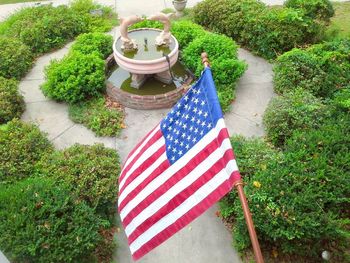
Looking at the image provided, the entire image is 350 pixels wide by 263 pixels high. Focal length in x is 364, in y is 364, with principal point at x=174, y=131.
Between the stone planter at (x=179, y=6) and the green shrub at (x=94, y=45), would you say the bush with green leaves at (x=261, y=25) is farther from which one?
the green shrub at (x=94, y=45)

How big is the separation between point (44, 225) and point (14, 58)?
201 inches

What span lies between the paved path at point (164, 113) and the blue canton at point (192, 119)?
7.57 feet

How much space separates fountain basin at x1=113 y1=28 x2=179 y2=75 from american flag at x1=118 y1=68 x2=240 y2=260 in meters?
3.36

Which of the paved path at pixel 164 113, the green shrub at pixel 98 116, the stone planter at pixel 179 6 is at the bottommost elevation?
the paved path at pixel 164 113

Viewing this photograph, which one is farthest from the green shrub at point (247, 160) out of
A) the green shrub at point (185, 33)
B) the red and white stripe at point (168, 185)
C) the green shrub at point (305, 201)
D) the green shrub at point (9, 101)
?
the green shrub at point (9, 101)

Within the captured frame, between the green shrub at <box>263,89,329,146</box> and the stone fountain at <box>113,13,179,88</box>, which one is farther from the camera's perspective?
the stone fountain at <box>113,13,179,88</box>

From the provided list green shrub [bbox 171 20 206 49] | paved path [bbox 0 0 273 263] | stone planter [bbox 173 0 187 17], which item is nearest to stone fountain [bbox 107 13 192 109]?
paved path [bbox 0 0 273 263]

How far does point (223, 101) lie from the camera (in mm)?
7660

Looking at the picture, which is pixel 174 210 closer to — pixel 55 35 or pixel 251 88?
pixel 251 88

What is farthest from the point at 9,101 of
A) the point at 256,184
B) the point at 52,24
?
the point at 256,184

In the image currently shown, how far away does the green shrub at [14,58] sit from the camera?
8398 mm

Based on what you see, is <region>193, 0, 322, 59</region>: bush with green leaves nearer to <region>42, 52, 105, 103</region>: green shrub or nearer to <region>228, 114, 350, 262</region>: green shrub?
<region>42, 52, 105, 103</region>: green shrub

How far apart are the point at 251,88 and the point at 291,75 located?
3.04 ft

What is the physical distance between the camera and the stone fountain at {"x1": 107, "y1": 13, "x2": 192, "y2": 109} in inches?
294
